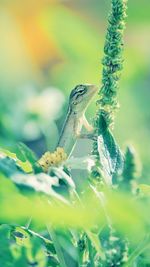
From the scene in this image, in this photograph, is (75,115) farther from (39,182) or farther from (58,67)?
(39,182)

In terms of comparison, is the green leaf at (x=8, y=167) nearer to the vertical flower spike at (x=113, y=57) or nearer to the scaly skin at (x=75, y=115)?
the vertical flower spike at (x=113, y=57)

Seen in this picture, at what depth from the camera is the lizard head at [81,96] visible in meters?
1.74

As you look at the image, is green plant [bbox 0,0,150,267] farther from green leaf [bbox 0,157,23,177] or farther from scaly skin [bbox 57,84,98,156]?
scaly skin [bbox 57,84,98,156]

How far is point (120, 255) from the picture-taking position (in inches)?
29.9

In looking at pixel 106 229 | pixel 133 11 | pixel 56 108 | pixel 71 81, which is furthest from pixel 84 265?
pixel 56 108

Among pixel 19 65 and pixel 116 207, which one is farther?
pixel 19 65

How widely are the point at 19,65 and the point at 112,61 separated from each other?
4.76 ft

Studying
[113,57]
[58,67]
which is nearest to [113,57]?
[113,57]

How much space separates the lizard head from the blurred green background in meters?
0.02

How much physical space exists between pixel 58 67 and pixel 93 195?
5.45 feet

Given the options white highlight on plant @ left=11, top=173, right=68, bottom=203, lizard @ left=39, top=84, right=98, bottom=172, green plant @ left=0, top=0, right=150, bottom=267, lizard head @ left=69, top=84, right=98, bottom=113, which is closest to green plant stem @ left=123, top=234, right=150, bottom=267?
green plant @ left=0, top=0, right=150, bottom=267

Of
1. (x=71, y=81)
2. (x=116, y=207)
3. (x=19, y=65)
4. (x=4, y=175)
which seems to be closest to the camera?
(x=116, y=207)

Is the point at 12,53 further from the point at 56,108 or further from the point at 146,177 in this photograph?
the point at 146,177

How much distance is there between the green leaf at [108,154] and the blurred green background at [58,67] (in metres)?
0.07
